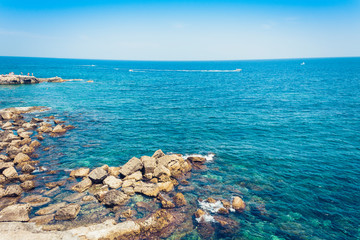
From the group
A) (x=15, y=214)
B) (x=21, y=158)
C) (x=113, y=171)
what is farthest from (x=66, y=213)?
(x=21, y=158)

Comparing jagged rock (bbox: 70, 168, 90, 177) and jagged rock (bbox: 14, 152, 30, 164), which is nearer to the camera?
jagged rock (bbox: 70, 168, 90, 177)

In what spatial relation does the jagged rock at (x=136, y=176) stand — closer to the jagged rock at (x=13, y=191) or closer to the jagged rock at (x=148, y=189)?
the jagged rock at (x=148, y=189)

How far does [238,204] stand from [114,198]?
45.5 feet

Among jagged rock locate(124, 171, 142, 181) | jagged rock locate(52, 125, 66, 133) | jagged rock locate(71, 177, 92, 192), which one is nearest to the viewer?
jagged rock locate(71, 177, 92, 192)

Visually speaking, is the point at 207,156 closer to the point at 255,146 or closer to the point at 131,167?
the point at 255,146

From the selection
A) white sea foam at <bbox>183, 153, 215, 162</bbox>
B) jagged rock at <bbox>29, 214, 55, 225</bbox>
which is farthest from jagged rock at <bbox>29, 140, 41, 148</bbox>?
white sea foam at <bbox>183, 153, 215, 162</bbox>

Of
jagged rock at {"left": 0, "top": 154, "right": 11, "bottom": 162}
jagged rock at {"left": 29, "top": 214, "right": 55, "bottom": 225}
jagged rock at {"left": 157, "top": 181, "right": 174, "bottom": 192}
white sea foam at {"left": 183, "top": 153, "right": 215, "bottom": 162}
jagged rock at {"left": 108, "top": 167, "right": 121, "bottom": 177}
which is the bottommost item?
jagged rock at {"left": 29, "top": 214, "right": 55, "bottom": 225}

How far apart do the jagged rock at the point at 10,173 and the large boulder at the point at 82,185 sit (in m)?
9.09

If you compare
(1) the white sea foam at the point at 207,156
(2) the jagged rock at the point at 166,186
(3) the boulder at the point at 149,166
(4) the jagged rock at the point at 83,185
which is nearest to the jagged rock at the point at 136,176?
(3) the boulder at the point at 149,166

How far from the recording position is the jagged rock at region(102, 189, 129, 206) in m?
23.7

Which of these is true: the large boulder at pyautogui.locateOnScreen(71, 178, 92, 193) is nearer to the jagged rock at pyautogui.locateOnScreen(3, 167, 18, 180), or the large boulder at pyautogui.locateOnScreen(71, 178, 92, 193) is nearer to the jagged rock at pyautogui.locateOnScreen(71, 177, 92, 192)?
the jagged rock at pyautogui.locateOnScreen(71, 177, 92, 192)

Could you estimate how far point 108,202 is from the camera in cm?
2364

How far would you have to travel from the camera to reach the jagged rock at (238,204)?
23672mm

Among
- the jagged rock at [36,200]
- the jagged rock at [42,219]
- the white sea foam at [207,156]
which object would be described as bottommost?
the jagged rock at [36,200]
